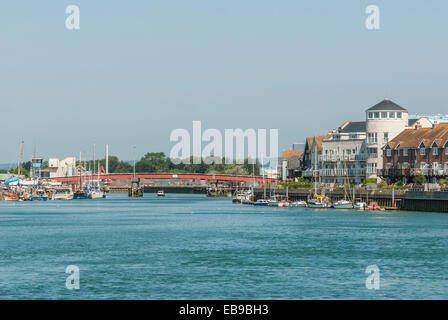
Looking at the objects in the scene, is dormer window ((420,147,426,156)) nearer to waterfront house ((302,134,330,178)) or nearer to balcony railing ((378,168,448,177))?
balcony railing ((378,168,448,177))

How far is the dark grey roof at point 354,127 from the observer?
6793 inches

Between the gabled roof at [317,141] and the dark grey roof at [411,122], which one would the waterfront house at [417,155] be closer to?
the dark grey roof at [411,122]

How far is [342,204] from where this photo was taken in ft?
472

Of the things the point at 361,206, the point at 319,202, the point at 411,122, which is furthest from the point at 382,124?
the point at 361,206

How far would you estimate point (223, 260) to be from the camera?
5894 cm

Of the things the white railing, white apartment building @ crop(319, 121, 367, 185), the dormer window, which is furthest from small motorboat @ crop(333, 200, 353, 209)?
white apartment building @ crop(319, 121, 367, 185)

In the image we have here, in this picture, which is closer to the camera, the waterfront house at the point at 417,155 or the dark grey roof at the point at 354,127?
the waterfront house at the point at 417,155

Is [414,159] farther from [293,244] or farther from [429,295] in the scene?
[429,295]

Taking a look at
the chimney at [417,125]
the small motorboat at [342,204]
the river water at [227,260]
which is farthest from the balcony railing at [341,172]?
the river water at [227,260]

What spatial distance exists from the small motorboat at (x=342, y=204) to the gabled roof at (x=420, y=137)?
14.9m

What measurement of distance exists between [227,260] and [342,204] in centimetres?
8742

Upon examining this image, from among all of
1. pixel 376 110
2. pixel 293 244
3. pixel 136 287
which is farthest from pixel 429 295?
pixel 376 110

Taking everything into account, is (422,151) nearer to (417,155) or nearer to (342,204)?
(417,155)
